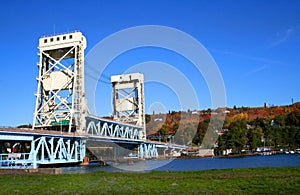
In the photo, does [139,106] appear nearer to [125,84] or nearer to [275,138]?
[125,84]

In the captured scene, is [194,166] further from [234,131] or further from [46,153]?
[234,131]

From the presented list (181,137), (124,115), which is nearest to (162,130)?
(181,137)

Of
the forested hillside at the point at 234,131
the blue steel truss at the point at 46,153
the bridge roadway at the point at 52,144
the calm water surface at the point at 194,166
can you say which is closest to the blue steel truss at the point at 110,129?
the bridge roadway at the point at 52,144

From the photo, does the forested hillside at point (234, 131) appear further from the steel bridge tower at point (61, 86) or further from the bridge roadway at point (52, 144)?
the steel bridge tower at point (61, 86)

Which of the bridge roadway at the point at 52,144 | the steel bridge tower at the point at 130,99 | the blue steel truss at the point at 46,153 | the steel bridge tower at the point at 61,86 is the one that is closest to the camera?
the blue steel truss at the point at 46,153

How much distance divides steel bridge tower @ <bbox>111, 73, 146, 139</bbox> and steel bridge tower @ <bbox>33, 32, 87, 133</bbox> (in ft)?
112

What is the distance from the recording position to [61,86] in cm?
5906

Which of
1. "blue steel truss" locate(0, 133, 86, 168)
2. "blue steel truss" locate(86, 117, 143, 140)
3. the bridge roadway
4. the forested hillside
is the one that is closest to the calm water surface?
"blue steel truss" locate(0, 133, 86, 168)

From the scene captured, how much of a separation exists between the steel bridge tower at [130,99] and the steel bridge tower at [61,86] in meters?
34.1

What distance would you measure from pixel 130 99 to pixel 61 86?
37.9 meters

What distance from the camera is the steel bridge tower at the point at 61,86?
57.7m

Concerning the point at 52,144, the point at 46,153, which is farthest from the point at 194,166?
the point at 46,153

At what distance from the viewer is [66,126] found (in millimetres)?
58844

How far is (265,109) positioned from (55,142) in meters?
150
